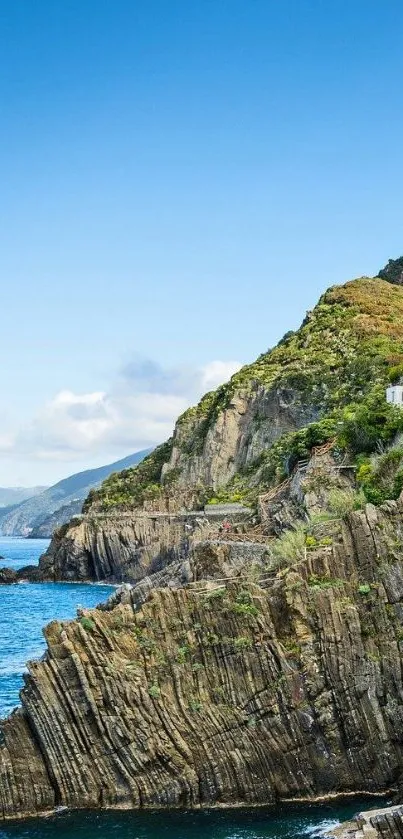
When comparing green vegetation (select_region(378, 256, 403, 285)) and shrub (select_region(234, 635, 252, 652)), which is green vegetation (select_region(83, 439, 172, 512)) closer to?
green vegetation (select_region(378, 256, 403, 285))

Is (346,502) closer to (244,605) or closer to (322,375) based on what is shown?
(244,605)

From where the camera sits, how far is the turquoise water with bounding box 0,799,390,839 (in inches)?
1129

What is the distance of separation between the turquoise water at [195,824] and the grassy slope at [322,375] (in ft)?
136

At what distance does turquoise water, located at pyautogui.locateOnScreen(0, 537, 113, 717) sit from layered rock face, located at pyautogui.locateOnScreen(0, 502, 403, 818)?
37.4 ft

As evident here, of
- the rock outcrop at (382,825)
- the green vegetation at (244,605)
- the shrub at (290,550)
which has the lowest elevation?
the rock outcrop at (382,825)

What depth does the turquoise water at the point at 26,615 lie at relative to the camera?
51.4 metres

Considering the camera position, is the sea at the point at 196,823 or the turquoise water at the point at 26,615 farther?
the turquoise water at the point at 26,615

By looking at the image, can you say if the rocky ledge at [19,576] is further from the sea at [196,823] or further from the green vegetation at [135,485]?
the sea at [196,823]

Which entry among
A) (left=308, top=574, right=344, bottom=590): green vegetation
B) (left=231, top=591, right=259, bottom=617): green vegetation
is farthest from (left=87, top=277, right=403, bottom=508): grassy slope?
(left=231, top=591, right=259, bottom=617): green vegetation

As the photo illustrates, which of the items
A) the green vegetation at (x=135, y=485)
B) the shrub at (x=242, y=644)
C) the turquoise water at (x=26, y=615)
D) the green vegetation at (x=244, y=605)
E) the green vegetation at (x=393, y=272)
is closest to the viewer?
the shrub at (x=242, y=644)

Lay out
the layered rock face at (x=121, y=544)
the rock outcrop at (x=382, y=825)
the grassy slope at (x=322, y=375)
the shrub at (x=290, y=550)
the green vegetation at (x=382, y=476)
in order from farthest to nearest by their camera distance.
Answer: the layered rock face at (x=121, y=544)
the grassy slope at (x=322, y=375)
the green vegetation at (x=382, y=476)
the shrub at (x=290, y=550)
the rock outcrop at (x=382, y=825)

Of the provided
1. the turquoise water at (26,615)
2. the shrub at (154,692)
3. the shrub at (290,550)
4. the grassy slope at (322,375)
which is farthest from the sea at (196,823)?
the grassy slope at (322,375)

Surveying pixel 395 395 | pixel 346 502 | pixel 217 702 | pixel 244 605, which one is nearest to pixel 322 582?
pixel 244 605

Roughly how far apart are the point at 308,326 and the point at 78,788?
105 meters
